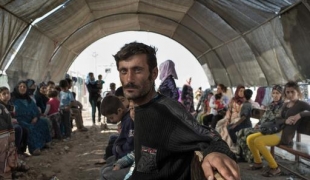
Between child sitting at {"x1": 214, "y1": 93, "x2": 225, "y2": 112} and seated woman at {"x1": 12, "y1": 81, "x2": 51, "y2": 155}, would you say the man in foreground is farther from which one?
child sitting at {"x1": 214, "y1": 93, "x2": 225, "y2": 112}

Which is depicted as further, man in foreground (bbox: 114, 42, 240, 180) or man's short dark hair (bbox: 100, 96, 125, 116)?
man's short dark hair (bbox: 100, 96, 125, 116)

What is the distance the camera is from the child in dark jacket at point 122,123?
335 cm

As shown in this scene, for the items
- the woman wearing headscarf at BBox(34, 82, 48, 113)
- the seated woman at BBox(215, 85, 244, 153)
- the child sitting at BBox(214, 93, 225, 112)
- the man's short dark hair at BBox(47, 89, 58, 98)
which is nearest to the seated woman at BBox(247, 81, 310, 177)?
the seated woman at BBox(215, 85, 244, 153)

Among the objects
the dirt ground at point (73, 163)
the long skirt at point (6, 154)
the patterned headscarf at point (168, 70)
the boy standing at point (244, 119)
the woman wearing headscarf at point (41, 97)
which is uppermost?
the patterned headscarf at point (168, 70)

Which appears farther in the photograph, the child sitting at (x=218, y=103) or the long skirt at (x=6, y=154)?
the child sitting at (x=218, y=103)

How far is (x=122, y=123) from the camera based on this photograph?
346 centimetres

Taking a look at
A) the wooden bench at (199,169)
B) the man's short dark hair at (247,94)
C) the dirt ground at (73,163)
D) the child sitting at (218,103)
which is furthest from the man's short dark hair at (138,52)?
the child sitting at (218,103)

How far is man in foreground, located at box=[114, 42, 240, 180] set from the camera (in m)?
1.43

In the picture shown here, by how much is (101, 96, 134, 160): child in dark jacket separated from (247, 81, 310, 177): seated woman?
3.38 metres

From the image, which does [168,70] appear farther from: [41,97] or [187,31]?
[187,31]

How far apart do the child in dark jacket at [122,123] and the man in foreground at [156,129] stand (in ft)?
5.11

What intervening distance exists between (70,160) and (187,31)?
27.7 ft

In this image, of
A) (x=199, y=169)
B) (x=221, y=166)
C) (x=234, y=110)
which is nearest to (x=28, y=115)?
(x=234, y=110)

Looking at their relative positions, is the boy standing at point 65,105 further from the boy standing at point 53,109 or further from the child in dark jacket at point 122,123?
the child in dark jacket at point 122,123
